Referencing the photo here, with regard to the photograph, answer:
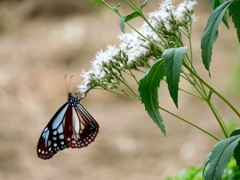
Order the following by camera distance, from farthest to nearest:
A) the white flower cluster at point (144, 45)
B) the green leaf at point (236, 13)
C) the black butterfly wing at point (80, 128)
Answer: the black butterfly wing at point (80, 128) < the white flower cluster at point (144, 45) < the green leaf at point (236, 13)

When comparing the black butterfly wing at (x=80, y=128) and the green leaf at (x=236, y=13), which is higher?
the black butterfly wing at (x=80, y=128)

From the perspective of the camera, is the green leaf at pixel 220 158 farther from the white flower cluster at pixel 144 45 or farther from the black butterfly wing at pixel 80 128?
the black butterfly wing at pixel 80 128

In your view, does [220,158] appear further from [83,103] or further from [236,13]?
[83,103]

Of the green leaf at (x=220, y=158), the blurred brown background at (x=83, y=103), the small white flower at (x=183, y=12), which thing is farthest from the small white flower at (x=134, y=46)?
the blurred brown background at (x=83, y=103)

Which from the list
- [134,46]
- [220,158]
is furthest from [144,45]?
[220,158]

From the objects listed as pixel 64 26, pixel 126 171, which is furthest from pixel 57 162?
pixel 64 26

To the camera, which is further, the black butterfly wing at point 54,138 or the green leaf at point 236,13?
the black butterfly wing at point 54,138

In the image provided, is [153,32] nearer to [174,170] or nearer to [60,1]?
[174,170]
